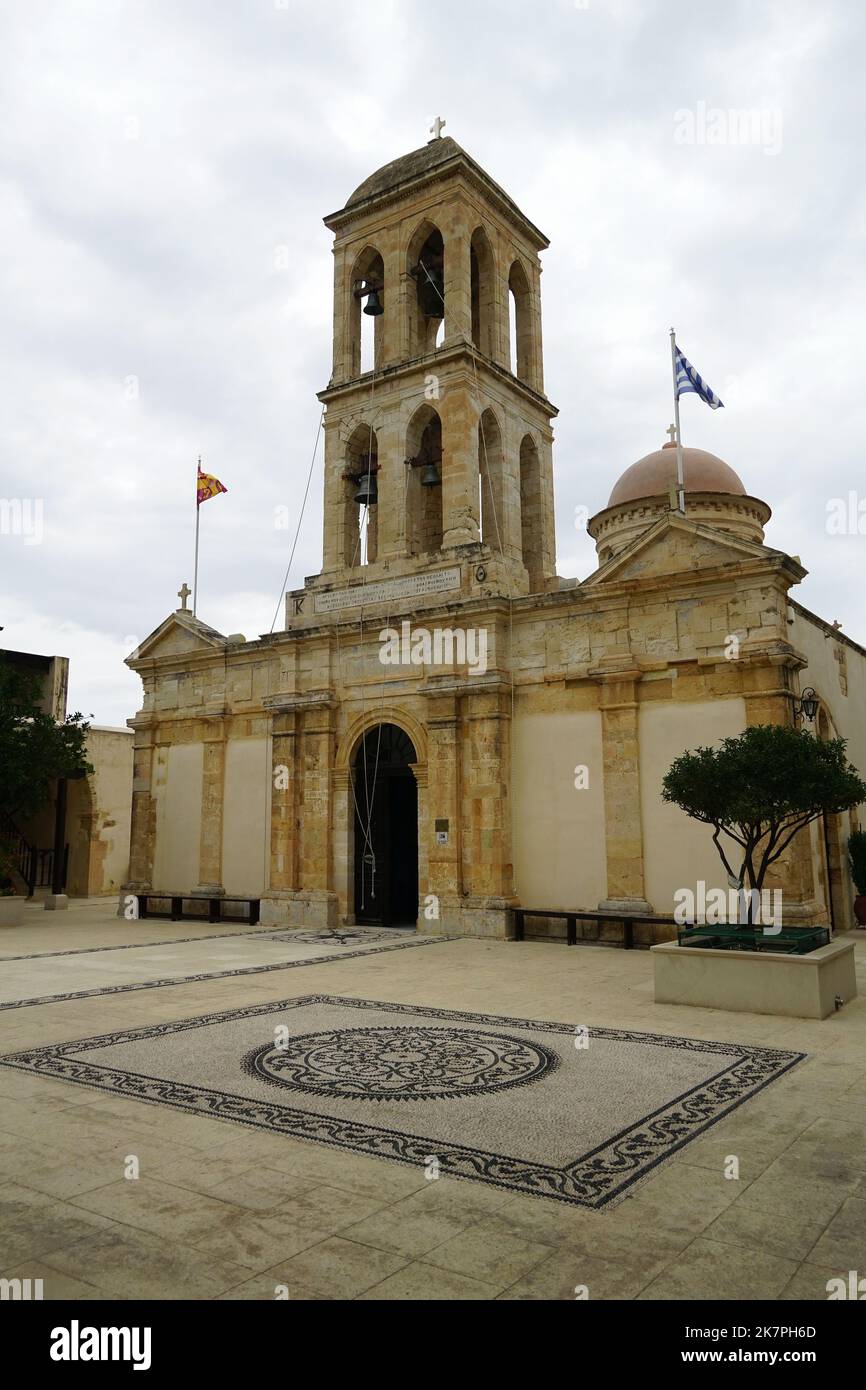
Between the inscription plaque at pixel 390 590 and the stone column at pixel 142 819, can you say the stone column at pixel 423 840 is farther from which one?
the stone column at pixel 142 819

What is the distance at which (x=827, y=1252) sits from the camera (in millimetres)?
3621

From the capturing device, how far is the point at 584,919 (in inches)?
562

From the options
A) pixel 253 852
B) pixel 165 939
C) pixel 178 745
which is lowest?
pixel 165 939

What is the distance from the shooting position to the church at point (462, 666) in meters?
14.2

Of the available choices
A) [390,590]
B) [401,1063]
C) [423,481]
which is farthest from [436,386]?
[401,1063]

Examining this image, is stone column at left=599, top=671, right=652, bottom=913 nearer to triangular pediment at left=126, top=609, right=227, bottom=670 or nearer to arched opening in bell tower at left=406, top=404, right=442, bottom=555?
arched opening in bell tower at left=406, top=404, right=442, bottom=555

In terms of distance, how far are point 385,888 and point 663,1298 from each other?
14194 mm

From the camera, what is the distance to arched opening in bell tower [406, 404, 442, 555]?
59.4 feet

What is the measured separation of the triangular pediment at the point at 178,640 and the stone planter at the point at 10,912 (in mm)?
5782

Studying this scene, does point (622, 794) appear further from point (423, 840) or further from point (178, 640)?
point (178, 640)

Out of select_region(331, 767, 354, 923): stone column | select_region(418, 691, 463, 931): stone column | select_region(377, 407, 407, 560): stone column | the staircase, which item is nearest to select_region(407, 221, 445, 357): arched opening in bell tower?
select_region(377, 407, 407, 560): stone column

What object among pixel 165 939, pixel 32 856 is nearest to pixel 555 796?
pixel 165 939
